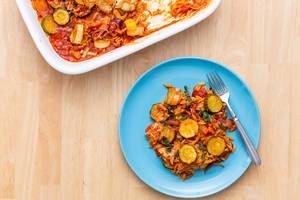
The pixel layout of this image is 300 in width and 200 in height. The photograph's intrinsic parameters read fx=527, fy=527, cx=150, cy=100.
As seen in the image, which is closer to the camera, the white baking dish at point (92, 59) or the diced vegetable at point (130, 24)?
the white baking dish at point (92, 59)

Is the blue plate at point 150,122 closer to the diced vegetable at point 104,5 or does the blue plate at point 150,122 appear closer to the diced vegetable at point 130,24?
the diced vegetable at point 130,24

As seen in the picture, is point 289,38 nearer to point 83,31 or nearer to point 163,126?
point 163,126

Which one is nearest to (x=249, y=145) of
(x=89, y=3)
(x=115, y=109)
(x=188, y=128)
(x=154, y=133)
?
(x=188, y=128)

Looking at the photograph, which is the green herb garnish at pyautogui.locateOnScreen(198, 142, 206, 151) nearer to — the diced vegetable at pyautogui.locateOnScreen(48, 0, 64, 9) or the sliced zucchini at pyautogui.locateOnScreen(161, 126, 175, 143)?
the sliced zucchini at pyautogui.locateOnScreen(161, 126, 175, 143)

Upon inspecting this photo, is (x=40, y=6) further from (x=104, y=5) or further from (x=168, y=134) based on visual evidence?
(x=168, y=134)

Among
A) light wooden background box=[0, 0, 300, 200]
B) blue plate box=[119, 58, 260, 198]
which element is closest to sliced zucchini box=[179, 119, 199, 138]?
blue plate box=[119, 58, 260, 198]

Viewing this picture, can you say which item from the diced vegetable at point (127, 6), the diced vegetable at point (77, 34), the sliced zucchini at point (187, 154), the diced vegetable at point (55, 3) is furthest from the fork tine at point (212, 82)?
the diced vegetable at point (55, 3)
